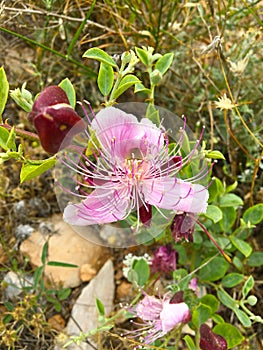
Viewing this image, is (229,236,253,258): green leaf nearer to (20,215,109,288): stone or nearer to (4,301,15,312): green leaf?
(20,215,109,288): stone

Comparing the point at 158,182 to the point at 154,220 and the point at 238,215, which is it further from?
the point at 238,215

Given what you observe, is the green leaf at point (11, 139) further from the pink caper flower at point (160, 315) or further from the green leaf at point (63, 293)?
the green leaf at point (63, 293)

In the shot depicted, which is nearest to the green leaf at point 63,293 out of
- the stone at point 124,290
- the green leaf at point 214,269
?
the stone at point 124,290

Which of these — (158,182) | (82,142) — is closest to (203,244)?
(158,182)

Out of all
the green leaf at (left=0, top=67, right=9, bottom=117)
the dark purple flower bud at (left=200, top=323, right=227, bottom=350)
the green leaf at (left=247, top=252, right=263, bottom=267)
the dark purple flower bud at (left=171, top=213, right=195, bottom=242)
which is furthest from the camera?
the green leaf at (left=247, top=252, right=263, bottom=267)

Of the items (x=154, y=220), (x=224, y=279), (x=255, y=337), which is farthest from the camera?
(x=255, y=337)

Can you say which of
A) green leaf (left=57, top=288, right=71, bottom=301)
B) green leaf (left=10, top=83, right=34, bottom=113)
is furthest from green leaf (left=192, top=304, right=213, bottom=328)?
green leaf (left=10, top=83, right=34, bottom=113)
